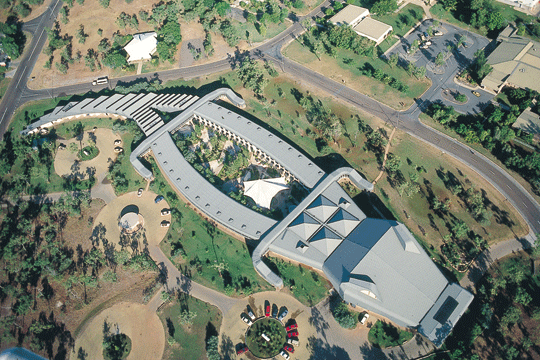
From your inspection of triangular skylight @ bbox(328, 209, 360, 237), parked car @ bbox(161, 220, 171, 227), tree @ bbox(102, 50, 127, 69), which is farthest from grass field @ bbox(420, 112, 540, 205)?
tree @ bbox(102, 50, 127, 69)

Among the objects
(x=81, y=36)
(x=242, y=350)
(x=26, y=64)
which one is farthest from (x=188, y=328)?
(x=26, y=64)

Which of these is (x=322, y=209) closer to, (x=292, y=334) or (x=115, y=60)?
(x=292, y=334)

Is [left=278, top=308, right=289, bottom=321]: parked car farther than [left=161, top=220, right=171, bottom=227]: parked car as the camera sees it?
No

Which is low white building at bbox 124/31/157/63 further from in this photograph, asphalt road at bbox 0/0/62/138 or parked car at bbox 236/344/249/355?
parked car at bbox 236/344/249/355

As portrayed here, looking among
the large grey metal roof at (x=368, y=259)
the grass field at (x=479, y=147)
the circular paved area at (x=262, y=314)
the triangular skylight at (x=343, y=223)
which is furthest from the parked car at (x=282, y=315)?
the grass field at (x=479, y=147)

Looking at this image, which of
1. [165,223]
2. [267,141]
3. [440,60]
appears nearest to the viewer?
[165,223]

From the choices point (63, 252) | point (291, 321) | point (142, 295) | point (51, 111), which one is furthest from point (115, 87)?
point (291, 321)

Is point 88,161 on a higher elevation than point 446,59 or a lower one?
lower

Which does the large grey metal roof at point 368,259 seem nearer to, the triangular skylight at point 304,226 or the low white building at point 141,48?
the triangular skylight at point 304,226

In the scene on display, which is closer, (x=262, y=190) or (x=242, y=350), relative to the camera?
(x=242, y=350)
